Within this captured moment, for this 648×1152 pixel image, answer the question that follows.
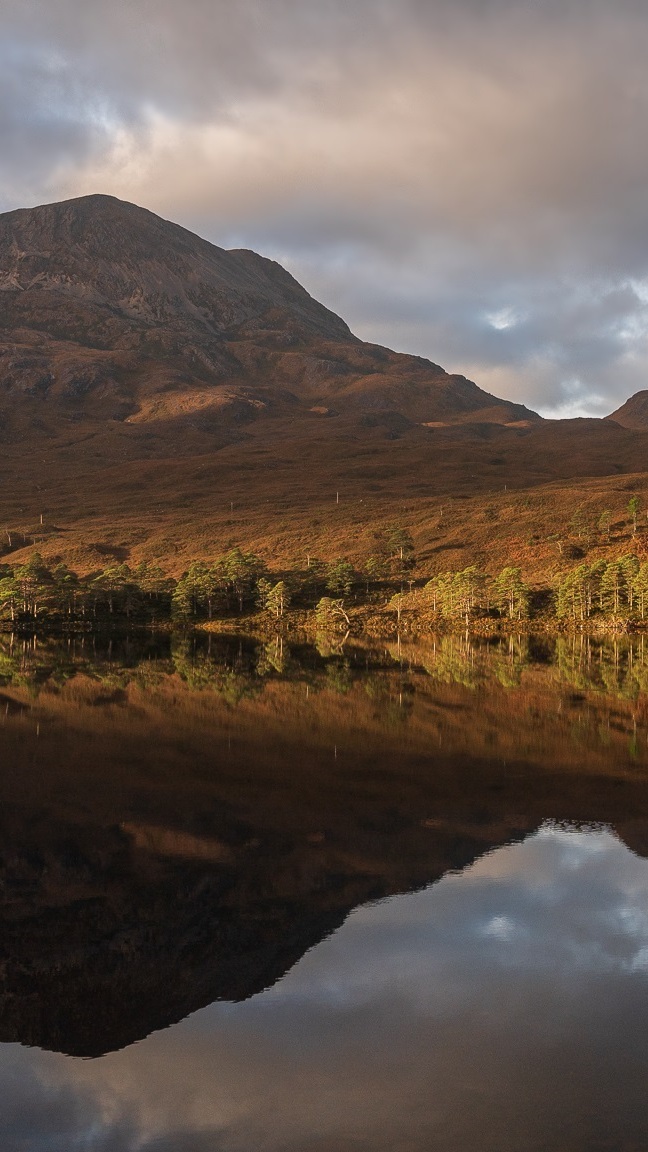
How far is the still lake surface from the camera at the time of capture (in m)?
11.5

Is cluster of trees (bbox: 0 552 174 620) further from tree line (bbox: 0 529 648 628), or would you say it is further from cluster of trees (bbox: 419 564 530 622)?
cluster of trees (bbox: 419 564 530 622)

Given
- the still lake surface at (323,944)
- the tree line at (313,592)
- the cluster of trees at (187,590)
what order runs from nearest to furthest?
the still lake surface at (323,944)
the tree line at (313,592)
the cluster of trees at (187,590)

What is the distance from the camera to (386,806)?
26812mm

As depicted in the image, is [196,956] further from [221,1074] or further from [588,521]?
[588,521]

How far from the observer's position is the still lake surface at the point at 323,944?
37.8 ft

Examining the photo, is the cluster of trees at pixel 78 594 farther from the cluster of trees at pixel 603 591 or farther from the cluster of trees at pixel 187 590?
the cluster of trees at pixel 603 591

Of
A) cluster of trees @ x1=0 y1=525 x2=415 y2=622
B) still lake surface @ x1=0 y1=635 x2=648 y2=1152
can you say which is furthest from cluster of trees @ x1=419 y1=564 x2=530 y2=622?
still lake surface @ x1=0 y1=635 x2=648 y2=1152

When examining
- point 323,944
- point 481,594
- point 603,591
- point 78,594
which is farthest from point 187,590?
point 323,944

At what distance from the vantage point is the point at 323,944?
16609 millimetres

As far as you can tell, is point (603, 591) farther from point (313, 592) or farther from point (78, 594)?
point (78, 594)

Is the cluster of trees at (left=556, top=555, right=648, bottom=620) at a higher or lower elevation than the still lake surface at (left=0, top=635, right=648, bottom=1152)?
higher

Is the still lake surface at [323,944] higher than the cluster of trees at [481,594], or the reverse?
the cluster of trees at [481,594]

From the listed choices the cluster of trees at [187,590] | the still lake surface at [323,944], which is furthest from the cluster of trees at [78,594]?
the still lake surface at [323,944]

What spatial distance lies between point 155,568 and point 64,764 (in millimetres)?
116577
